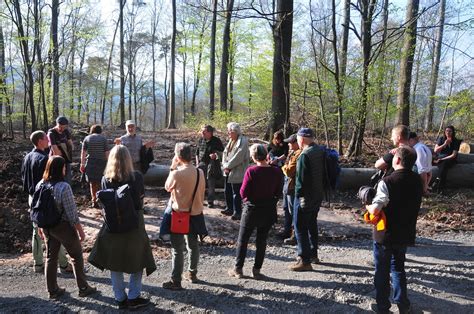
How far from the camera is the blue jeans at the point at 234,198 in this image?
24.1ft

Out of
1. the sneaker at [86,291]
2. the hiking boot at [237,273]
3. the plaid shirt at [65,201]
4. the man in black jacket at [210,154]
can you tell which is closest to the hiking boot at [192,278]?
the hiking boot at [237,273]

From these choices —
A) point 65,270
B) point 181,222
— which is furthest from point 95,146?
point 181,222

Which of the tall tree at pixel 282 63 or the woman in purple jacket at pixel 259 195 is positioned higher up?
the tall tree at pixel 282 63

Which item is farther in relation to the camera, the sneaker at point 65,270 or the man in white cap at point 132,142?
the man in white cap at point 132,142

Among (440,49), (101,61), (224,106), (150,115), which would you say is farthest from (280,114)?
(150,115)

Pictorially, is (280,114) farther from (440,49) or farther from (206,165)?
(440,49)

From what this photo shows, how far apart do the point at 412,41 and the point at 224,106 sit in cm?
1168

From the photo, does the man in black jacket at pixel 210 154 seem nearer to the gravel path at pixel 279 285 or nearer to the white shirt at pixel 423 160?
the gravel path at pixel 279 285

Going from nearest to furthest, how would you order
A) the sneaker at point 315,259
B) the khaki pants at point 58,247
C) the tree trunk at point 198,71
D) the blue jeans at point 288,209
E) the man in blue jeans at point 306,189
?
the khaki pants at point 58,247
the man in blue jeans at point 306,189
the sneaker at point 315,259
the blue jeans at point 288,209
the tree trunk at point 198,71

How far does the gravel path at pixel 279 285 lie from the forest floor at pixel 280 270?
1 cm

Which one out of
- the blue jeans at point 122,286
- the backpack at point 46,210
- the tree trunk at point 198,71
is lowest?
the blue jeans at point 122,286

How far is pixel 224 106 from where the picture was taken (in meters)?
22.0

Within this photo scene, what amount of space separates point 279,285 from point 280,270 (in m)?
0.51

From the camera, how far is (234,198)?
7414 millimetres
